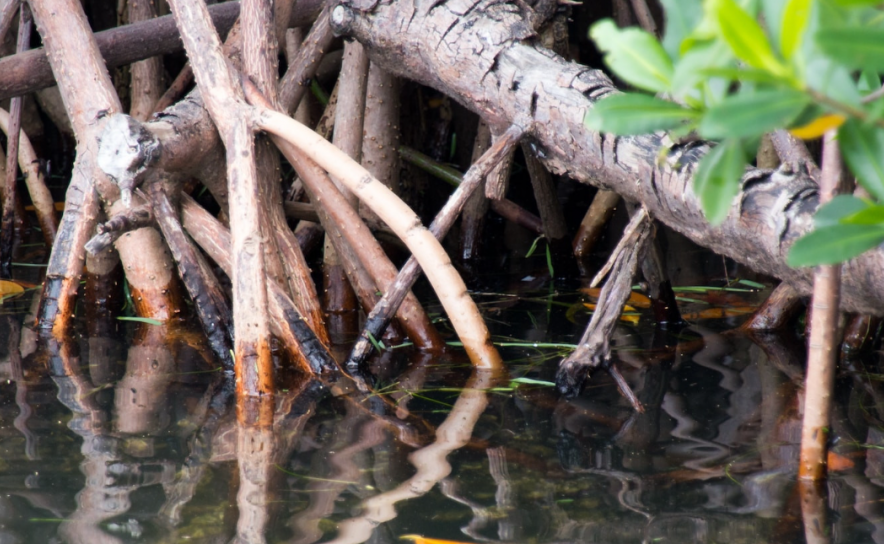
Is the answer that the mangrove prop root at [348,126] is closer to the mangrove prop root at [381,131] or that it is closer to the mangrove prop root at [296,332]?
the mangrove prop root at [381,131]

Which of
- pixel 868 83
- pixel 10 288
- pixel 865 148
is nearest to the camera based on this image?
pixel 865 148

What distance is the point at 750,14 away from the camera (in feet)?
2.75

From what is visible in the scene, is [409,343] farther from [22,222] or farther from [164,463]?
[22,222]

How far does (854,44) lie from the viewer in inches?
29.8

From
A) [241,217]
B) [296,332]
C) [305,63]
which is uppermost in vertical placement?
[305,63]

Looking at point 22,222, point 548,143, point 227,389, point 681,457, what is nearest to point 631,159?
point 548,143

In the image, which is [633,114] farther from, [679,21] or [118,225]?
[118,225]

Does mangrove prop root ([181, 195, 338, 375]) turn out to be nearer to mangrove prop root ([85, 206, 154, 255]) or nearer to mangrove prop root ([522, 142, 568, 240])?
mangrove prop root ([85, 206, 154, 255])

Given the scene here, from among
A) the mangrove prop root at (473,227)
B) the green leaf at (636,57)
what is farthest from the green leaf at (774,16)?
the mangrove prop root at (473,227)

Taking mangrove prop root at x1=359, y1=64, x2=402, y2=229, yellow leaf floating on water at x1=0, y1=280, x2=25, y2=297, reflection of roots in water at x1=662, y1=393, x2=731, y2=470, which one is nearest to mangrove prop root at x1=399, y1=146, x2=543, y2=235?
mangrove prop root at x1=359, y1=64, x2=402, y2=229

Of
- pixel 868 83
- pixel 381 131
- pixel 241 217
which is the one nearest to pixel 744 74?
pixel 868 83

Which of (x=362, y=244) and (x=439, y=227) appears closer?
(x=439, y=227)

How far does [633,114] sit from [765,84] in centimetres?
14

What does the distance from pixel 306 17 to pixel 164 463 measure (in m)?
2.50
